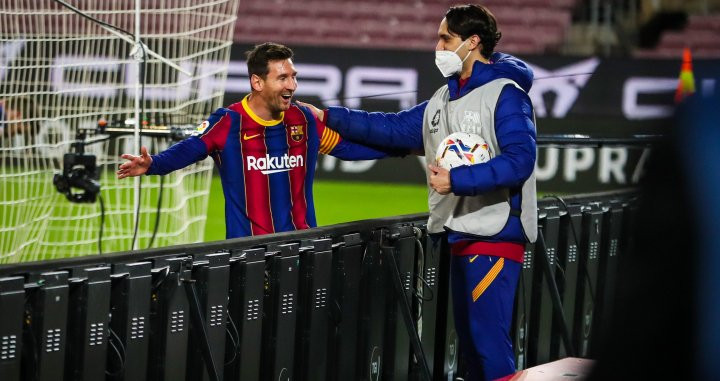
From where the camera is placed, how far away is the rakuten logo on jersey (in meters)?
4.99

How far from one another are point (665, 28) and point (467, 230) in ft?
9.21

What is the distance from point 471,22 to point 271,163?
1103 millimetres

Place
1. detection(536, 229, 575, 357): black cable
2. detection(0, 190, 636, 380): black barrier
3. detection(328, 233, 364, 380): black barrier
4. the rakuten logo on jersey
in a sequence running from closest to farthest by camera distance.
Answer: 1. detection(0, 190, 636, 380): black barrier
2. detection(328, 233, 364, 380): black barrier
3. the rakuten logo on jersey
4. detection(536, 229, 575, 357): black cable

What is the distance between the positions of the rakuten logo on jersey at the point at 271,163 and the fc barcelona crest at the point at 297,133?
8 centimetres

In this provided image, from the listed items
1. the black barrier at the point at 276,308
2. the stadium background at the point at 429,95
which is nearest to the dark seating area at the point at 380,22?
the stadium background at the point at 429,95

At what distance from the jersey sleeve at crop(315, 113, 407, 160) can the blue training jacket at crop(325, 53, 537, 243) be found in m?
0.09

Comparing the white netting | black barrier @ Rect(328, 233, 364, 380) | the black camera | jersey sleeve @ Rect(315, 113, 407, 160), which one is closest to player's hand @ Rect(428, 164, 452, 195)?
black barrier @ Rect(328, 233, 364, 380)

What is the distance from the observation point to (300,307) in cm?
437

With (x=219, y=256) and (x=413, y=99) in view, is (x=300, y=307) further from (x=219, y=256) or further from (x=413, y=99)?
(x=413, y=99)

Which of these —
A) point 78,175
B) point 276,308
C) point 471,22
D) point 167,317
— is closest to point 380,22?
point 78,175

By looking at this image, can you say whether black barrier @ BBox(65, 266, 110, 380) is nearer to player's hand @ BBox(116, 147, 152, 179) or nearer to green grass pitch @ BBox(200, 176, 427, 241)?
player's hand @ BBox(116, 147, 152, 179)

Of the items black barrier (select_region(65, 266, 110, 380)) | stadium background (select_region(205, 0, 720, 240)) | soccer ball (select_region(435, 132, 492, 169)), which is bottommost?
stadium background (select_region(205, 0, 720, 240))

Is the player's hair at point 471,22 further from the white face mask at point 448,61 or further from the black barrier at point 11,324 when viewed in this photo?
the black barrier at point 11,324

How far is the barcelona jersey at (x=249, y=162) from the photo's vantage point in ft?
16.3
